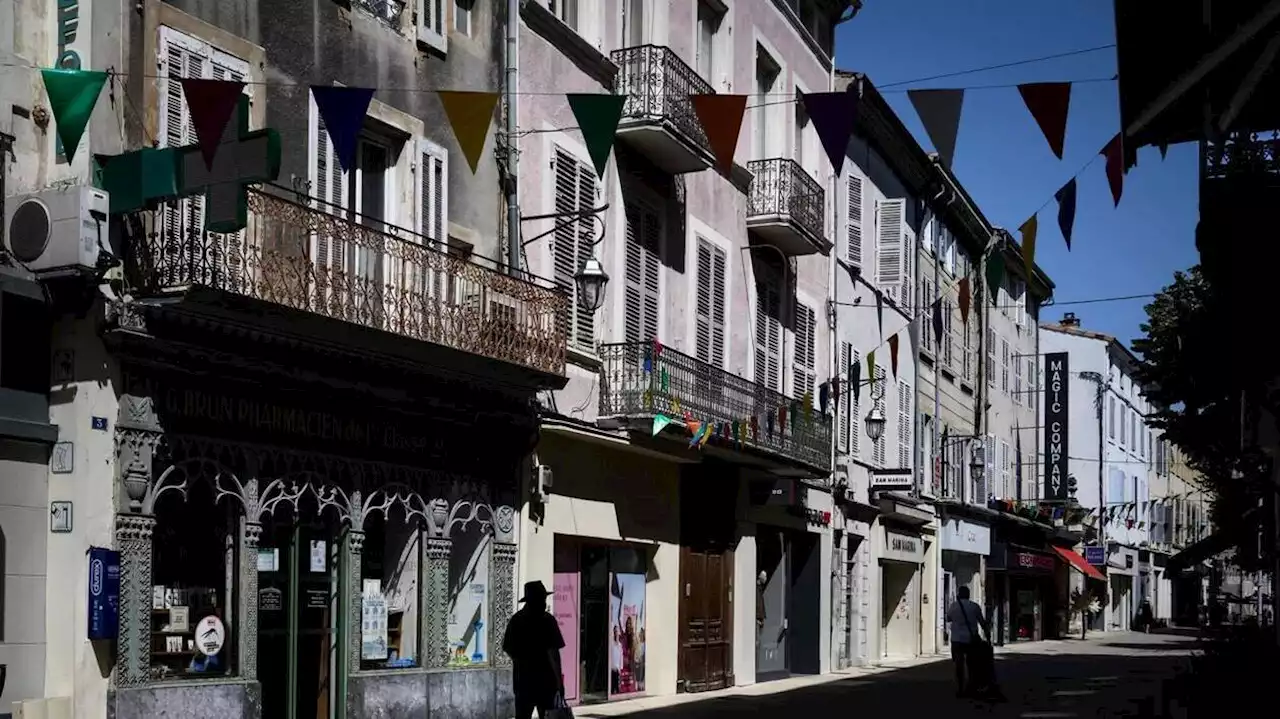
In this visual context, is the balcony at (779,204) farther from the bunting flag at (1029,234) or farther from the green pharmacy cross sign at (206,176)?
the green pharmacy cross sign at (206,176)

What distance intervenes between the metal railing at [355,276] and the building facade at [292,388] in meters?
0.03

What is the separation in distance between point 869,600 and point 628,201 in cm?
1383

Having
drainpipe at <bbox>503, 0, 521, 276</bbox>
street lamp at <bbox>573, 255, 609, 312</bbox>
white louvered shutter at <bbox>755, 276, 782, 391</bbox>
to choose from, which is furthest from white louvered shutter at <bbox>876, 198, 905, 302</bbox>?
drainpipe at <bbox>503, 0, 521, 276</bbox>

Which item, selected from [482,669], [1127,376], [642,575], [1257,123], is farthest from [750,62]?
[1127,376]

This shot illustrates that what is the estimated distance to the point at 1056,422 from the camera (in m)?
51.8

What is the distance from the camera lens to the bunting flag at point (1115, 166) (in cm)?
1343

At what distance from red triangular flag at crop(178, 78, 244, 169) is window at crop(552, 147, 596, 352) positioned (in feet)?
25.7

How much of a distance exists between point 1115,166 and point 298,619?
8.14 m

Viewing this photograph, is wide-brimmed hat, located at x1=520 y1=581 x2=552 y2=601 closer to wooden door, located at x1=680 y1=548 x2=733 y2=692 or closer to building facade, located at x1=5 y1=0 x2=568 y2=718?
building facade, located at x1=5 y1=0 x2=568 y2=718

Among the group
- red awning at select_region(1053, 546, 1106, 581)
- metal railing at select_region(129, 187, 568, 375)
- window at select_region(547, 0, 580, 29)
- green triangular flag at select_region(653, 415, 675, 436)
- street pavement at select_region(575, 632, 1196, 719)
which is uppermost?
window at select_region(547, 0, 580, 29)

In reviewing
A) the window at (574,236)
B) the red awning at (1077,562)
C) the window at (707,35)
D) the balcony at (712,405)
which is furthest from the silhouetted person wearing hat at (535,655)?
the red awning at (1077,562)

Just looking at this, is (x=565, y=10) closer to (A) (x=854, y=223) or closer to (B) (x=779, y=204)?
(B) (x=779, y=204)

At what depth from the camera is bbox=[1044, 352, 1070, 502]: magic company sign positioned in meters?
51.3

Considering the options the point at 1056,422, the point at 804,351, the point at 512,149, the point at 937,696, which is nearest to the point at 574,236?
the point at 512,149
